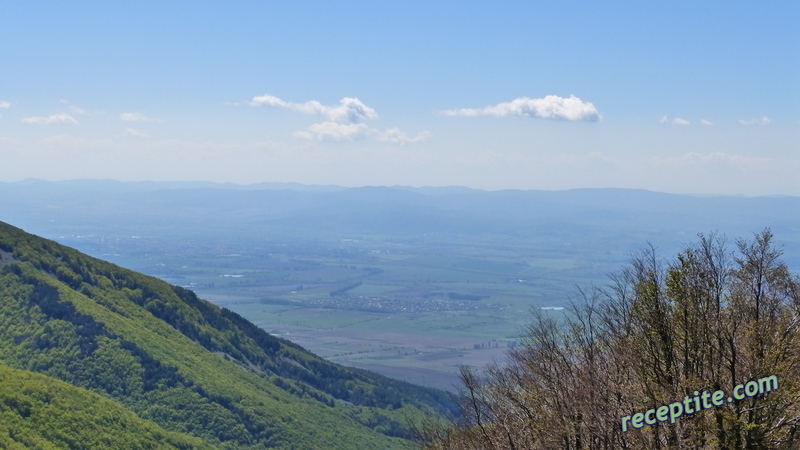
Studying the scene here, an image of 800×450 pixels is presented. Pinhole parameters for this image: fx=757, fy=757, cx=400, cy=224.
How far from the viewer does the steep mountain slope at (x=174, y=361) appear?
58031 millimetres

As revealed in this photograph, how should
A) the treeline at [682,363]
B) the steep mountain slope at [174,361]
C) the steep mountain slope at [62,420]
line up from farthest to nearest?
the steep mountain slope at [174,361], the steep mountain slope at [62,420], the treeline at [682,363]

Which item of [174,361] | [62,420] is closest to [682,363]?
[62,420]

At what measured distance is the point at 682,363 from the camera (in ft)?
45.1

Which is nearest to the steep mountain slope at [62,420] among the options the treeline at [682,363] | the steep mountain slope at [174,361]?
the steep mountain slope at [174,361]

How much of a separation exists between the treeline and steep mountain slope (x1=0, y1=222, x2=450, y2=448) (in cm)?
3796

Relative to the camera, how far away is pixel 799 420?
1188 centimetres

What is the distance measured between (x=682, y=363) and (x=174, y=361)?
182 feet

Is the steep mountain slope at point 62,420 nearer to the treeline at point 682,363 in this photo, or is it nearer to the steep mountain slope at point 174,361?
the steep mountain slope at point 174,361

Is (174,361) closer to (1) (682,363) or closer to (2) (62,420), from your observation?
(2) (62,420)

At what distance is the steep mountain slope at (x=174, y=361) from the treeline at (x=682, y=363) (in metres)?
38.0

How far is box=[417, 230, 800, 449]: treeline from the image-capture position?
476 inches

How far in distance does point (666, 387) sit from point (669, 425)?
69 cm

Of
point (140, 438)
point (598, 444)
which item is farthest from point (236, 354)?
point (598, 444)

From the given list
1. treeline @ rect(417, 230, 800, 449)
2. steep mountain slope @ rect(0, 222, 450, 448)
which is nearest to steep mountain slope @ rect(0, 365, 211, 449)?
steep mountain slope @ rect(0, 222, 450, 448)
